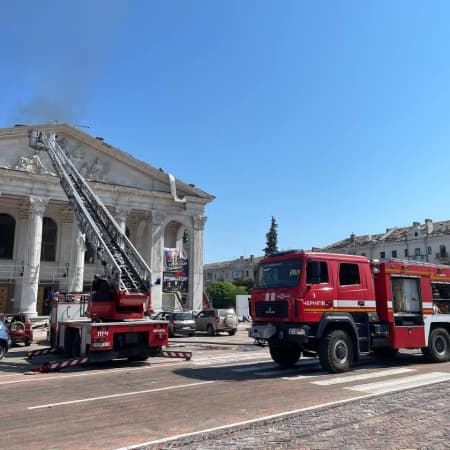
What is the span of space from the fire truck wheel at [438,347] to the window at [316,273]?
4538mm

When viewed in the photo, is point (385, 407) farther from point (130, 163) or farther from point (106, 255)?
point (130, 163)

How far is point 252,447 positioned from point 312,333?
19.1ft

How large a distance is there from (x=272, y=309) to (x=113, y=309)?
5.23 m

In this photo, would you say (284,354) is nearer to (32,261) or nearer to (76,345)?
(76,345)

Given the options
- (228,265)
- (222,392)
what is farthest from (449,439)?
(228,265)

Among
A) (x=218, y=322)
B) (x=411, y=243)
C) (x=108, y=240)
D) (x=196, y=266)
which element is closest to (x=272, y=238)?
(x=411, y=243)

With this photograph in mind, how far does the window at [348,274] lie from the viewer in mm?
11711

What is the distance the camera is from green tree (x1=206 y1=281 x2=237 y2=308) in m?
53.6

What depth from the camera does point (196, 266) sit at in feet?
129

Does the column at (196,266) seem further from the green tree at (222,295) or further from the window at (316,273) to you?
the window at (316,273)

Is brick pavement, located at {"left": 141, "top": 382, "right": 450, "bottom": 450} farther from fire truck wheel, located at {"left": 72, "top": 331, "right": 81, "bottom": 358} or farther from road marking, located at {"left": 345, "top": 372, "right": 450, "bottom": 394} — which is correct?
fire truck wheel, located at {"left": 72, "top": 331, "right": 81, "bottom": 358}

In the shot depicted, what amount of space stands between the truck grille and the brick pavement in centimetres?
366

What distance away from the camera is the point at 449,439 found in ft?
18.9

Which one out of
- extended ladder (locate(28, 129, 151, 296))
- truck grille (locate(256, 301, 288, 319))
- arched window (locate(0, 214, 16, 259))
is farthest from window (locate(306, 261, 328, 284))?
arched window (locate(0, 214, 16, 259))
